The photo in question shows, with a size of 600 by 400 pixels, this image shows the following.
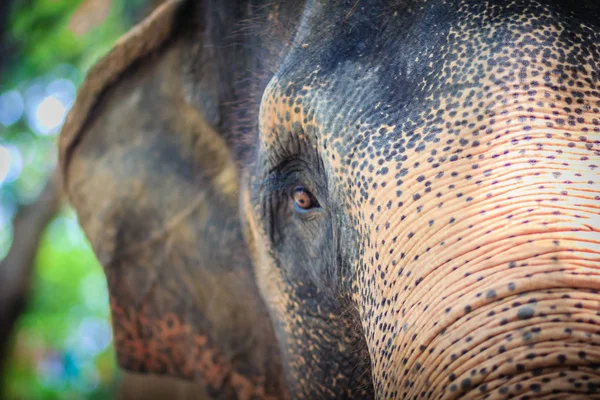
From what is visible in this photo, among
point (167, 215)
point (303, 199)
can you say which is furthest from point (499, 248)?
point (167, 215)

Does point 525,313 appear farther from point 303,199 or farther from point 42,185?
point 42,185

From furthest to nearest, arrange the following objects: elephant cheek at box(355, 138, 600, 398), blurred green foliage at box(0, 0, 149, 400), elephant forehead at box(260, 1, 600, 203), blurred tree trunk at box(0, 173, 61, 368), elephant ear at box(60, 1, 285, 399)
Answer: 1. blurred tree trunk at box(0, 173, 61, 368)
2. blurred green foliage at box(0, 0, 149, 400)
3. elephant ear at box(60, 1, 285, 399)
4. elephant forehead at box(260, 1, 600, 203)
5. elephant cheek at box(355, 138, 600, 398)

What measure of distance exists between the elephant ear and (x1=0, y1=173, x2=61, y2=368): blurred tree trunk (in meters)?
3.61

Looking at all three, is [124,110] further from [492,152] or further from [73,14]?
[73,14]

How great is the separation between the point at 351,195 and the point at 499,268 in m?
0.40

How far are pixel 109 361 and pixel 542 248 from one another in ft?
23.0

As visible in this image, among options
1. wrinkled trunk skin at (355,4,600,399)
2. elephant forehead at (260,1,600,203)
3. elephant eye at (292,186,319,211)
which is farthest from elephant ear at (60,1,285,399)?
wrinkled trunk skin at (355,4,600,399)

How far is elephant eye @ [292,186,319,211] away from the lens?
1821mm

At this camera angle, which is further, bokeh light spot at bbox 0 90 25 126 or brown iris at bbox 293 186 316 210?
bokeh light spot at bbox 0 90 25 126

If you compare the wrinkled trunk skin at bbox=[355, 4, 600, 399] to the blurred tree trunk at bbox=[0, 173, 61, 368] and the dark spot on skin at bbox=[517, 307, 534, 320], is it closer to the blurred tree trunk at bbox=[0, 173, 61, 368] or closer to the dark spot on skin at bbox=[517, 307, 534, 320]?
the dark spot on skin at bbox=[517, 307, 534, 320]

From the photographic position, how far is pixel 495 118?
4.41 ft

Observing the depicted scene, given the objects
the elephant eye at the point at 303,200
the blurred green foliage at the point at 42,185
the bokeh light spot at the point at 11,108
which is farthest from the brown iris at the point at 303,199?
the bokeh light spot at the point at 11,108

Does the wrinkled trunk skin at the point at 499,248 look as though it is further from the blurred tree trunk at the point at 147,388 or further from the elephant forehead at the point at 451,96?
the blurred tree trunk at the point at 147,388

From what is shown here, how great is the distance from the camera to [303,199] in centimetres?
183
